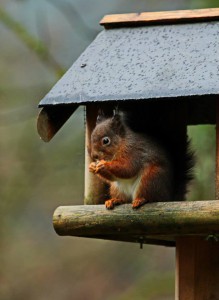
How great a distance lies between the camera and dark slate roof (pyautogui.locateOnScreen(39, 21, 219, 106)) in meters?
7.22

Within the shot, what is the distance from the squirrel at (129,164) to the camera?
285 inches

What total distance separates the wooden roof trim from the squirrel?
2.00 feet

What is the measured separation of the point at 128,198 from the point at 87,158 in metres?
0.44

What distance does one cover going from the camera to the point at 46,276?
11.2 m

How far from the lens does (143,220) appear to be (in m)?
7.10

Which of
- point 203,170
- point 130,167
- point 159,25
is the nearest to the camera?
point 130,167

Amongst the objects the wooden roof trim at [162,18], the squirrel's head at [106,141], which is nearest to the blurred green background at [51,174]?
the wooden roof trim at [162,18]

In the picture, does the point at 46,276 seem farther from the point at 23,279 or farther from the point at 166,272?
the point at 166,272

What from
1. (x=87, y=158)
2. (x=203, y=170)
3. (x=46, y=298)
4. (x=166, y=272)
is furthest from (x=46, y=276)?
(x=87, y=158)

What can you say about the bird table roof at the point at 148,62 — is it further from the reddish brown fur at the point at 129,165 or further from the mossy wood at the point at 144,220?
the mossy wood at the point at 144,220

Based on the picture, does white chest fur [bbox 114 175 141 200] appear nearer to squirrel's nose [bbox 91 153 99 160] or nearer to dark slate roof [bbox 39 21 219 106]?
squirrel's nose [bbox 91 153 99 160]

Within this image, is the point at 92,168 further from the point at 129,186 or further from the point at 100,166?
the point at 129,186

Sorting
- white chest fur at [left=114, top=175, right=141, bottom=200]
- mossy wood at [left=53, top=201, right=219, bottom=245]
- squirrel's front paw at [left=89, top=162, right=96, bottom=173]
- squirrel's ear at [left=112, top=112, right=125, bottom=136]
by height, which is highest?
squirrel's ear at [left=112, top=112, right=125, bottom=136]

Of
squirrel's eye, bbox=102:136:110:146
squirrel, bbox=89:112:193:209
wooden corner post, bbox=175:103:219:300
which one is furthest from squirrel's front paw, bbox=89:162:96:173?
wooden corner post, bbox=175:103:219:300
